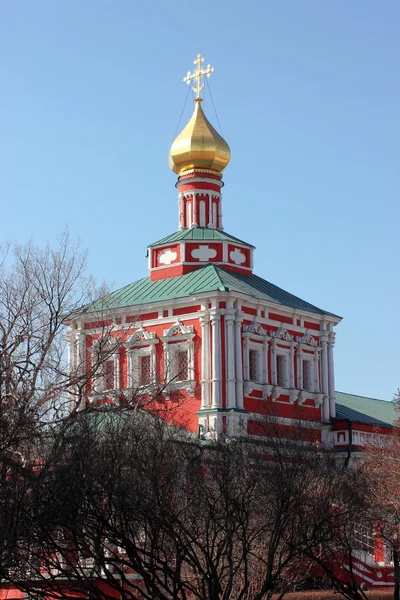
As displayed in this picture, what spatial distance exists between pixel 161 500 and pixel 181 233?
17824 millimetres

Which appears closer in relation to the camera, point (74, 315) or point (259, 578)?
point (259, 578)

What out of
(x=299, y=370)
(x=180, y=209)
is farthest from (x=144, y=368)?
(x=180, y=209)

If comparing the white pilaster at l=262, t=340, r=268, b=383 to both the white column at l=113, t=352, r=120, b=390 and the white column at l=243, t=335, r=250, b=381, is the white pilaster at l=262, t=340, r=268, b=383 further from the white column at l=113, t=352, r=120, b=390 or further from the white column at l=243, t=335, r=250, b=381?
the white column at l=113, t=352, r=120, b=390

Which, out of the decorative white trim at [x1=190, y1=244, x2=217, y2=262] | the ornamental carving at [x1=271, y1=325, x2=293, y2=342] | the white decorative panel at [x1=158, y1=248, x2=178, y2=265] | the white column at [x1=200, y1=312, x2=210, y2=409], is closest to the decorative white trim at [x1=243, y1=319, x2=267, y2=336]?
the ornamental carving at [x1=271, y1=325, x2=293, y2=342]

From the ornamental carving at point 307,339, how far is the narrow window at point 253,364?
2083 mm

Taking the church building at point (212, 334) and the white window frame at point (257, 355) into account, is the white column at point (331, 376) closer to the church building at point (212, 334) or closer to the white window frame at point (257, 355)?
the church building at point (212, 334)

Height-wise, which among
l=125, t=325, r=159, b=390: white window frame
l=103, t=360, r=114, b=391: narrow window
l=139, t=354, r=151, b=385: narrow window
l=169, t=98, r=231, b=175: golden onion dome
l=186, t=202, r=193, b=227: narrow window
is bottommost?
l=103, t=360, r=114, b=391: narrow window

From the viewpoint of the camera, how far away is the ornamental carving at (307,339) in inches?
1383

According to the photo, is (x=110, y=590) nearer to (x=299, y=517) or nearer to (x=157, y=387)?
(x=299, y=517)

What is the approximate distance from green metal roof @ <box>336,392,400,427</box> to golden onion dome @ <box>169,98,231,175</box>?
8748 mm

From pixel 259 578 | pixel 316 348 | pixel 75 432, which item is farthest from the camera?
pixel 316 348

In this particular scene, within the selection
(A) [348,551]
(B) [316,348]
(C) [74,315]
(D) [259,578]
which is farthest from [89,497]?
(B) [316,348]

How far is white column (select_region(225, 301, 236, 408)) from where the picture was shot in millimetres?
31719

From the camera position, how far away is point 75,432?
20.0 m
